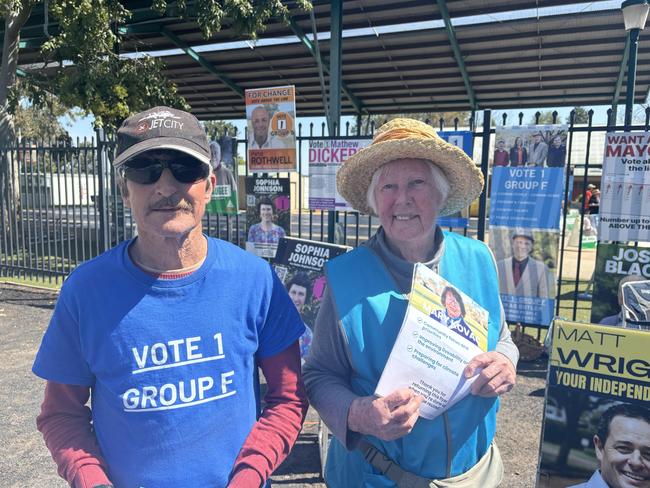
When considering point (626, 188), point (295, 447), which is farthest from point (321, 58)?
point (295, 447)

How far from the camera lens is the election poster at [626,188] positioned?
4.68 metres

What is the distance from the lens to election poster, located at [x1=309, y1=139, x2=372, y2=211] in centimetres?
594

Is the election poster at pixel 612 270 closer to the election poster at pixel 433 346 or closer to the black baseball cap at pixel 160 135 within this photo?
the election poster at pixel 433 346

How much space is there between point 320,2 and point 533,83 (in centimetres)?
701

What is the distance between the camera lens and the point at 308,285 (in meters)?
3.61

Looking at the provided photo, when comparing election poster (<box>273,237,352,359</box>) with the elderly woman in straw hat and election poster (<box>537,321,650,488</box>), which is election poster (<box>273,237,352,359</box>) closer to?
the elderly woman in straw hat

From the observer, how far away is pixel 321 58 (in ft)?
38.0

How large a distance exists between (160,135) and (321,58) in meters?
11.0

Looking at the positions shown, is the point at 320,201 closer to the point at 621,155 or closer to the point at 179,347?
the point at 621,155

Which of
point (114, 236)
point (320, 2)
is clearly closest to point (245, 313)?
point (114, 236)

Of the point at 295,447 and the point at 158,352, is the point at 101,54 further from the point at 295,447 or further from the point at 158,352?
the point at 158,352

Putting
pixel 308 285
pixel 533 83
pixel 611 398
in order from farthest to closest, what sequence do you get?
pixel 533 83
pixel 308 285
pixel 611 398

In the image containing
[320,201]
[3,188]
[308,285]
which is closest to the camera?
[308,285]

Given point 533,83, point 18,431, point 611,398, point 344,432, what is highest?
point 533,83
